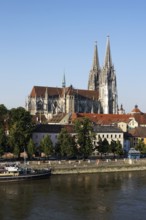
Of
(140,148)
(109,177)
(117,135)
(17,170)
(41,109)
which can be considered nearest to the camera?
(17,170)

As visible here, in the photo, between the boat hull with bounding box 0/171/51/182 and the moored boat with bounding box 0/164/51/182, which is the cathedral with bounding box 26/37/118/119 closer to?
the moored boat with bounding box 0/164/51/182

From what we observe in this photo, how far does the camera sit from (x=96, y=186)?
185ft

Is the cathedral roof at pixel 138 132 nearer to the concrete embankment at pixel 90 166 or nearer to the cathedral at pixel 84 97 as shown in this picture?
the concrete embankment at pixel 90 166

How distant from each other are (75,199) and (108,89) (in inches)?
4625

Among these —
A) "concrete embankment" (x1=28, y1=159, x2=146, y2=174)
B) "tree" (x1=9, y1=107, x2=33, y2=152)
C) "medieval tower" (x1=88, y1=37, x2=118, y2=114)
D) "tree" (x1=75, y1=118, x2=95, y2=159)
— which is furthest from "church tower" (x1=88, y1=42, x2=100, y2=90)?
"concrete embankment" (x1=28, y1=159, x2=146, y2=174)

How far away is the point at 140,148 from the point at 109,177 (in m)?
27.5

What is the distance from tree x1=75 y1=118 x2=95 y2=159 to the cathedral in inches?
2688

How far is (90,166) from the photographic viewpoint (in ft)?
236

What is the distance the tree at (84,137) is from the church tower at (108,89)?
80.9 metres

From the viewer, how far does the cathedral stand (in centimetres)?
15388

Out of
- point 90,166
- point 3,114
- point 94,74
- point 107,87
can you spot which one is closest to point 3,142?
point 3,114

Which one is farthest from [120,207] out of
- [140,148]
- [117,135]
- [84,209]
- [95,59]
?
[95,59]

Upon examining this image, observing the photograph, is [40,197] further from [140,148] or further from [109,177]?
[140,148]

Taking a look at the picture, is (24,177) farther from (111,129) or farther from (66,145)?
(111,129)
